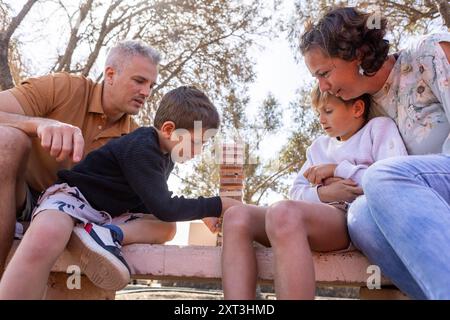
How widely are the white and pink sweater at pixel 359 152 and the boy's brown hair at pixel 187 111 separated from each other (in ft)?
1.51

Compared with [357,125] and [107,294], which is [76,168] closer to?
[107,294]

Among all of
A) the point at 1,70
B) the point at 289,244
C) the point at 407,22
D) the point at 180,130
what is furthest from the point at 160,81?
the point at 289,244

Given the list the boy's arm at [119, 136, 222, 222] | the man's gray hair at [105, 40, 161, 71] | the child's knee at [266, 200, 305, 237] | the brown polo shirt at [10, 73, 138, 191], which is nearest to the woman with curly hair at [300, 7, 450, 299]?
the child's knee at [266, 200, 305, 237]

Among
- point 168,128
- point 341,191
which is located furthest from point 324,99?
point 168,128

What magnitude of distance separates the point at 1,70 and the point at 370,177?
280 inches

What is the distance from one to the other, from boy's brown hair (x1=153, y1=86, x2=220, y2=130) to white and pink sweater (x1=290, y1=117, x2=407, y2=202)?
18.1 inches

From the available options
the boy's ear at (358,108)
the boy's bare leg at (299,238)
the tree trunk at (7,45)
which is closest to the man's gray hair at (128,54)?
the boy's ear at (358,108)

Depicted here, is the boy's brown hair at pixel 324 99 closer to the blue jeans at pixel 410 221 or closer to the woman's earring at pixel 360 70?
the woman's earring at pixel 360 70

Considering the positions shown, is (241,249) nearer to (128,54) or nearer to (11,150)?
(11,150)

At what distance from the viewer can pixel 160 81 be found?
1028 cm

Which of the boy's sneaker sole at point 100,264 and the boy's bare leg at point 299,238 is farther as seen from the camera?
the boy's sneaker sole at point 100,264

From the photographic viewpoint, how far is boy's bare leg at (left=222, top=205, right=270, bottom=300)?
1767 millimetres

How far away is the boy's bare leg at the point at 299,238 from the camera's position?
165 cm

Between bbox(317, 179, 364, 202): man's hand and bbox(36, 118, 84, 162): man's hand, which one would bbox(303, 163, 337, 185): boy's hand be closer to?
bbox(317, 179, 364, 202): man's hand
